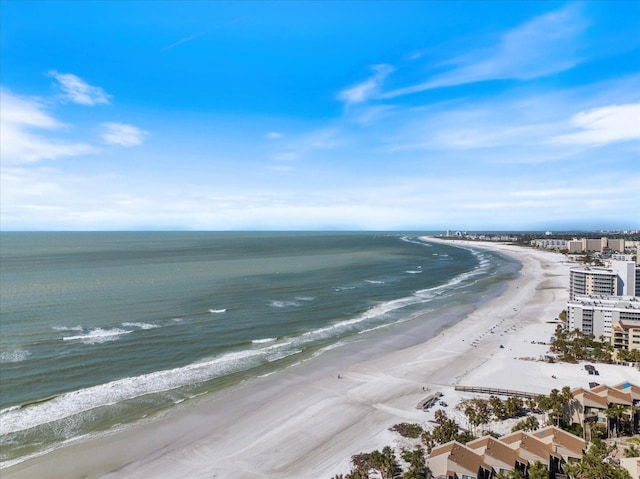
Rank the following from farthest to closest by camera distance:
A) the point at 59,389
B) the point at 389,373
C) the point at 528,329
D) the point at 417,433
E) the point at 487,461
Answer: the point at 528,329, the point at 389,373, the point at 59,389, the point at 417,433, the point at 487,461

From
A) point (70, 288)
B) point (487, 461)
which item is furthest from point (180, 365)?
point (70, 288)

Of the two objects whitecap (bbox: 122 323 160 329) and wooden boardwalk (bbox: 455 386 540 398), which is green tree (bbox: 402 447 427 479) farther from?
whitecap (bbox: 122 323 160 329)

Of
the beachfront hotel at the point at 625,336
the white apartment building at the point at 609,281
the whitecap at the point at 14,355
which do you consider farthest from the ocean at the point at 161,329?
the beachfront hotel at the point at 625,336

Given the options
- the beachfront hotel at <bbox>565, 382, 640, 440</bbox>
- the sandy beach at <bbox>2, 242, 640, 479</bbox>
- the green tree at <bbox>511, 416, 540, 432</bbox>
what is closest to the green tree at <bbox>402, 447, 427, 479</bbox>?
the sandy beach at <bbox>2, 242, 640, 479</bbox>

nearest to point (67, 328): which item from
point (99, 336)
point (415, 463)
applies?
point (99, 336)

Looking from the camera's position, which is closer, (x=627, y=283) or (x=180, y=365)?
(x=180, y=365)

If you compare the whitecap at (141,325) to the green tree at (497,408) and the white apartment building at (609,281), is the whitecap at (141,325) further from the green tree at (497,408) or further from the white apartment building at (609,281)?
the white apartment building at (609,281)

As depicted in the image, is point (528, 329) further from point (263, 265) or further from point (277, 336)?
point (263, 265)
